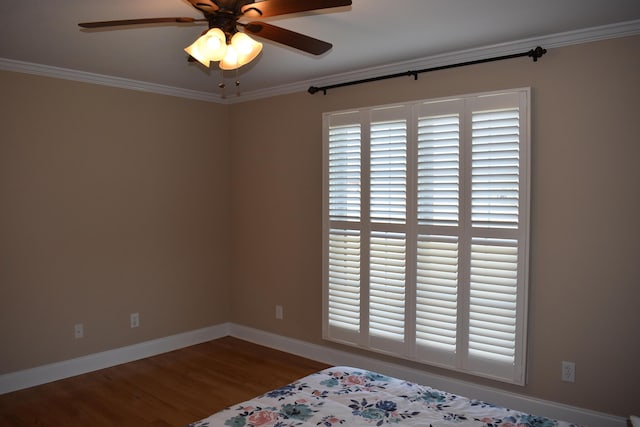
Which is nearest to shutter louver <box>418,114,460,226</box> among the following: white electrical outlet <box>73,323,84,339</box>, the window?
the window

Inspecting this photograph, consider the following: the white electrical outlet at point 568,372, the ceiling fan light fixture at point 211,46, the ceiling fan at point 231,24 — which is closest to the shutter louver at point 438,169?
the white electrical outlet at point 568,372

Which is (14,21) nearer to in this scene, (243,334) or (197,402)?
(197,402)

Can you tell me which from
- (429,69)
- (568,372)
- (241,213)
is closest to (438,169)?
(429,69)

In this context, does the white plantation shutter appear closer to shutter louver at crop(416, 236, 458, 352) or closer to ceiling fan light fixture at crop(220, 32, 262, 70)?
shutter louver at crop(416, 236, 458, 352)

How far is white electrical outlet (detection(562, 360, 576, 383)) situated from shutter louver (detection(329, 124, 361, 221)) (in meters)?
1.79

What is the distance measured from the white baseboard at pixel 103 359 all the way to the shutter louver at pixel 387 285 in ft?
6.31

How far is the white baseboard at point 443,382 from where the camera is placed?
292 centimetres

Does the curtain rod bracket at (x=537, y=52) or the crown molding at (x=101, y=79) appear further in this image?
the crown molding at (x=101, y=79)

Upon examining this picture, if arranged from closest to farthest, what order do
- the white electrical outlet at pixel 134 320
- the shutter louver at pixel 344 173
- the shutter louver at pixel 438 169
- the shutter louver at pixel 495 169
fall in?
the shutter louver at pixel 495 169 → the shutter louver at pixel 438 169 → the shutter louver at pixel 344 173 → the white electrical outlet at pixel 134 320

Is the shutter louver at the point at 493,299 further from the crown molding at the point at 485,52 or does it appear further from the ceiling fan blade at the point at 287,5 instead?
the ceiling fan blade at the point at 287,5

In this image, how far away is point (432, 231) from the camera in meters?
3.42

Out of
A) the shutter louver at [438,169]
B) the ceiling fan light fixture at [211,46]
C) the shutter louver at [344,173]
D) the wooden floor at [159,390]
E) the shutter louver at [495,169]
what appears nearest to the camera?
the ceiling fan light fixture at [211,46]

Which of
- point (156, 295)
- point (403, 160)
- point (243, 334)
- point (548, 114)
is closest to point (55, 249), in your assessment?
point (156, 295)

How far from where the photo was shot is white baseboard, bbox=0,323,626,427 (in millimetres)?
3006
